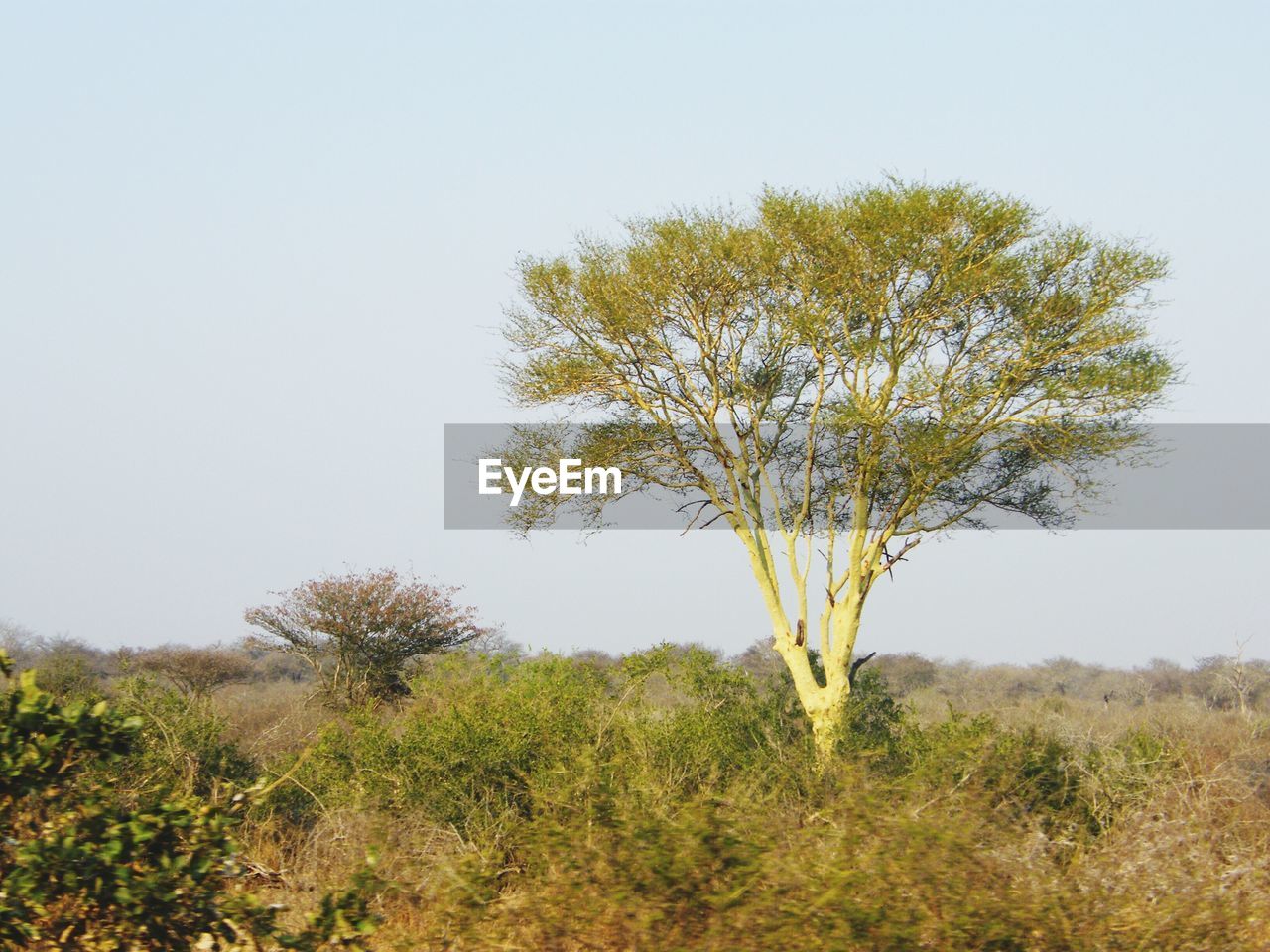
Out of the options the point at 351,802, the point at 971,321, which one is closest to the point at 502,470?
the point at 971,321

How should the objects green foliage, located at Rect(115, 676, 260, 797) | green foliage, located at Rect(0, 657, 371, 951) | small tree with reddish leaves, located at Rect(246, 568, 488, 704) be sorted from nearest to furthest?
1. green foliage, located at Rect(0, 657, 371, 951)
2. green foliage, located at Rect(115, 676, 260, 797)
3. small tree with reddish leaves, located at Rect(246, 568, 488, 704)

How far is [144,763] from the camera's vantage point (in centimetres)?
1405

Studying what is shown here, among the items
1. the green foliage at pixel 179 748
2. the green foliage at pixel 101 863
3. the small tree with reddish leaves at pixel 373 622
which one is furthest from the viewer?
the small tree with reddish leaves at pixel 373 622

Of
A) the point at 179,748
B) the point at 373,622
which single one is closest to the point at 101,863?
the point at 179,748

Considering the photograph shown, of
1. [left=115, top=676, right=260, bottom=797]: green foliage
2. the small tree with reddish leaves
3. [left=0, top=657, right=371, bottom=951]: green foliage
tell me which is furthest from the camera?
the small tree with reddish leaves

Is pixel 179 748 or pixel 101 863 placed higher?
pixel 101 863

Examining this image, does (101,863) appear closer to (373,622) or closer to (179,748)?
(179,748)

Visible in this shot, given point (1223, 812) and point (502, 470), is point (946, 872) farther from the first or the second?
point (502, 470)

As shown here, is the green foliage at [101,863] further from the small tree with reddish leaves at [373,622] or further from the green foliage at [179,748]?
the small tree with reddish leaves at [373,622]

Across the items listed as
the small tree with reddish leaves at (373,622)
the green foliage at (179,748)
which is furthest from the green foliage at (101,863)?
the small tree with reddish leaves at (373,622)

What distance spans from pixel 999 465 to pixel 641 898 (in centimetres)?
1572

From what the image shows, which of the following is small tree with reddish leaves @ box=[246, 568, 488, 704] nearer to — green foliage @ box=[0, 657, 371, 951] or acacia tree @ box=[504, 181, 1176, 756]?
acacia tree @ box=[504, 181, 1176, 756]

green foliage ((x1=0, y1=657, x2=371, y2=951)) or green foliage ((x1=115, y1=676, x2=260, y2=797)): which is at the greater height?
green foliage ((x1=0, y1=657, x2=371, y2=951))

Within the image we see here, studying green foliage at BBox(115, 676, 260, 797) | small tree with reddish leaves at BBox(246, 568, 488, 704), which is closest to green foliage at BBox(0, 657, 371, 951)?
green foliage at BBox(115, 676, 260, 797)
